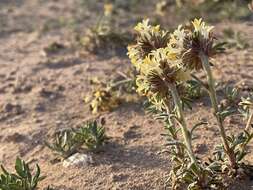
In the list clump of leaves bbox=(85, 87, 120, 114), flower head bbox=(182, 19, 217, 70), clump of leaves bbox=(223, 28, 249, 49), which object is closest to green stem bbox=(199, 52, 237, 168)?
flower head bbox=(182, 19, 217, 70)

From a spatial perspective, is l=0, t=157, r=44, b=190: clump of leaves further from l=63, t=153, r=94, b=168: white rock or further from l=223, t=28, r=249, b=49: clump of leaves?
l=223, t=28, r=249, b=49: clump of leaves

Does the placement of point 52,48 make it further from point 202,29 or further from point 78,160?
point 202,29

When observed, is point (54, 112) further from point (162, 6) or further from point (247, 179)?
point (162, 6)

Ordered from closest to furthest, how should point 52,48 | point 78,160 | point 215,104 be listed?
1. point 215,104
2. point 78,160
3. point 52,48

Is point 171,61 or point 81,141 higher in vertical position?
point 171,61

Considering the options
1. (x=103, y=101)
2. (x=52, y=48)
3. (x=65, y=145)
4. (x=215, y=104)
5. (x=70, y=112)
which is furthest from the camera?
(x=52, y=48)

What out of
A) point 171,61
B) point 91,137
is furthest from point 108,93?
point 171,61

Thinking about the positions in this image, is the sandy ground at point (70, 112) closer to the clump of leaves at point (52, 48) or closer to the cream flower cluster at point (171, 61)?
the clump of leaves at point (52, 48)
